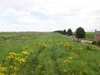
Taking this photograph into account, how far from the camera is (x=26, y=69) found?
5.17 m

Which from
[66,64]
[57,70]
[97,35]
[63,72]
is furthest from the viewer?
[97,35]

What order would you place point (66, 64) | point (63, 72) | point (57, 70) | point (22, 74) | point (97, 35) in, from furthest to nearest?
point (97, 35)
point (66, 64)
point (57, 70)
point (63, 72)
point (22, 74)

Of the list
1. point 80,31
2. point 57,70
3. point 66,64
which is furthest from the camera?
point 80,31

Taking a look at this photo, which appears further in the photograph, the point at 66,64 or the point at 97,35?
the point at 97,35

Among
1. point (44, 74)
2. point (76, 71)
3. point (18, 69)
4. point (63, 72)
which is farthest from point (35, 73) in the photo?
point (76, 71)

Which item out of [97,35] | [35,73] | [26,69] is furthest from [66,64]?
[97,35]

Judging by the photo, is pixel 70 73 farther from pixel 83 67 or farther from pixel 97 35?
pixel 97 35

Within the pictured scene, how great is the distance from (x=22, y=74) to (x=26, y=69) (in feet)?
1.80

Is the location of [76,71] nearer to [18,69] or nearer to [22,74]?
[22,74]

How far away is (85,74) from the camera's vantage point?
185 inches

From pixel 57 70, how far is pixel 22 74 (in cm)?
201

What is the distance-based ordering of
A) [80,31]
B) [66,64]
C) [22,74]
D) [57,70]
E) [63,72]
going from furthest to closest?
[80,31] → [66,64] → [57,70] → [63,72] → [22,74]

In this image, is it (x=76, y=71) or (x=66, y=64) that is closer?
(x=76, y=71)

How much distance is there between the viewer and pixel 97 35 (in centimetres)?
4675
